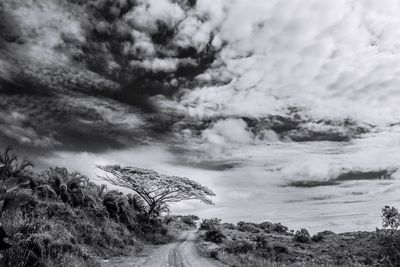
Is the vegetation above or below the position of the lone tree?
below

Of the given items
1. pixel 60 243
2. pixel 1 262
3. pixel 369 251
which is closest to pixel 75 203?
pixel 60 243

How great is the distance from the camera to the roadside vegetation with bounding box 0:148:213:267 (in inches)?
356

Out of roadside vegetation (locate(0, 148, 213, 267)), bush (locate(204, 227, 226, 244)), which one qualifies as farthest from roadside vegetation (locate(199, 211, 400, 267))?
roadside vegetation (locate(0, 148, 213, 267))

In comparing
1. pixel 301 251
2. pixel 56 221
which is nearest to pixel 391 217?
pixel 301 251

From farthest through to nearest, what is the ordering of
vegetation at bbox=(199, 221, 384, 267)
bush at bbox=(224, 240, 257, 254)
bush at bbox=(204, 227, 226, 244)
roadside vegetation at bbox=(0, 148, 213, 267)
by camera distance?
bush at bbox=(204, 227, 226, 244) < bush at bbox=(224, 240, 257, 254) < vegetation at bbox=(199, 221, 384, 267) < roadside vegetation at bbox=(0, 148, 213, 267)

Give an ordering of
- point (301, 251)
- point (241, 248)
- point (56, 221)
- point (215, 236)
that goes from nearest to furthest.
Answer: point (56, 221), point (241, 248), point (301, 251), point (215, 236)

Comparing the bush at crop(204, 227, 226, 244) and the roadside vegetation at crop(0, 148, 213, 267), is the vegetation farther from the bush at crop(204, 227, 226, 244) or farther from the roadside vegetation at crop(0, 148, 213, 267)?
the roadside vegetation at crop(0, 148, 213, 267)

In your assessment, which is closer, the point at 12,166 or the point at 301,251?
the point at 12,166

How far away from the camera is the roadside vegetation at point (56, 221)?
29.7 ft

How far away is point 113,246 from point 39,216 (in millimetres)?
6264

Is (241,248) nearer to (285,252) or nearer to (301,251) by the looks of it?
(285,252)

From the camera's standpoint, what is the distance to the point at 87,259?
12297 mm

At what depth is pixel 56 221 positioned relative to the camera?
1475 centimetres

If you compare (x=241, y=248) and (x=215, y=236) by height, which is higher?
(x=215, y=236)
